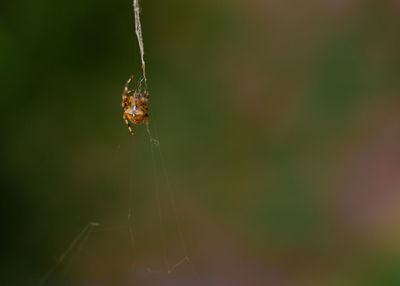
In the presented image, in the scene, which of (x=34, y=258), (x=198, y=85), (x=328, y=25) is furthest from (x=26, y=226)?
(x=328, y=25)

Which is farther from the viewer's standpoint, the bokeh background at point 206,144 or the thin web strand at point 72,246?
the bokeh background at point 206,144

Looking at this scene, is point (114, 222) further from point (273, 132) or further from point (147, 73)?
point (273, 132)

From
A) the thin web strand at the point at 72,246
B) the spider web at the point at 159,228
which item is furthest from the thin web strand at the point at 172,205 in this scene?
the thin web strand at the point at 72,246

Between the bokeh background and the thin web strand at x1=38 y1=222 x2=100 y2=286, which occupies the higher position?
the bokeh background

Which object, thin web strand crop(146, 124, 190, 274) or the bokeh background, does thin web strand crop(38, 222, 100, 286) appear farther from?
thin web strand crop(146, 124, 190, 274)

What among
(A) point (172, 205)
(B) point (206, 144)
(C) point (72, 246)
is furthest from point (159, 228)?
(B) point (206, 144)

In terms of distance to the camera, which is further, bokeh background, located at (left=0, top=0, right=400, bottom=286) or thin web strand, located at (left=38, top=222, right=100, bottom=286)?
bokeh background, located at (left=0, top=0, right=400, bottom=286)

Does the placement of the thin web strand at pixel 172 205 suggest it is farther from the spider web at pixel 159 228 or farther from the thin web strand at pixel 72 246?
the thin web strand at pixel 72 246

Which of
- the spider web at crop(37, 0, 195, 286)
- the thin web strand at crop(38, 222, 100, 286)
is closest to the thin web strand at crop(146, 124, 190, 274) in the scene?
the spider web at crop(37, 0, 195, 286)

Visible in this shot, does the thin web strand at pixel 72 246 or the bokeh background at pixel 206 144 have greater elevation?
the bokeh background at pixel 206 144

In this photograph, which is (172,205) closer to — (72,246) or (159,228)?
(159,228)
